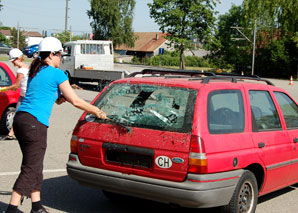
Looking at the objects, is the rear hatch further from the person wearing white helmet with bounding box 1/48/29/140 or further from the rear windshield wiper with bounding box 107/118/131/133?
the person wearing white helmet with bounding box 1/48/29/140

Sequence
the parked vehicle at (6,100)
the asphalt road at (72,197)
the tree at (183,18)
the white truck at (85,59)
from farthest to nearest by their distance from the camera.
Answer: the tree at (183,18), the white truck at (85,59), the parked vehicle at (6,100), the asphalt road at (72,197)

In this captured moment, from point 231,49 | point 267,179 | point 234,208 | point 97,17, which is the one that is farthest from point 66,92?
point 97,17

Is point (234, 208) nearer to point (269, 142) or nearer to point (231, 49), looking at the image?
point (269, 142)

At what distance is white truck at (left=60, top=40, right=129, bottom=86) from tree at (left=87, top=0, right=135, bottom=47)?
202 feet

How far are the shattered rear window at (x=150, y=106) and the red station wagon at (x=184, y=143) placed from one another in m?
0.01

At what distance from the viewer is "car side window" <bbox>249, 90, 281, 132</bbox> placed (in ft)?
17.8

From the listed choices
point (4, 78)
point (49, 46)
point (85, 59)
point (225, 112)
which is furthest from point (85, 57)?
point (225, 112)

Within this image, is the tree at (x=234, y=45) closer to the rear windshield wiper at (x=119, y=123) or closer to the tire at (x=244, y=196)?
the tire at (x=244, y=196)

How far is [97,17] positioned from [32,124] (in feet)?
288

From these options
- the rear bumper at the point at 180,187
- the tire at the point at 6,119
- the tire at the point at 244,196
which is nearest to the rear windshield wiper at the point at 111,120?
A: the rear bumper at the point at 180,187

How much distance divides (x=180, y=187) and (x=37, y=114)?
150 cm

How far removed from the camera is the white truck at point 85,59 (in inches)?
1041

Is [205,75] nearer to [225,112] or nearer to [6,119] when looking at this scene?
[225,112]

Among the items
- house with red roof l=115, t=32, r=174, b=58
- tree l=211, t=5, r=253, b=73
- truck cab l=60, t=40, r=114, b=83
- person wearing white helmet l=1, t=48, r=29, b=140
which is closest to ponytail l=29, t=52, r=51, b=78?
person wearing white helmet l=1, t=48, r=29, b=140
